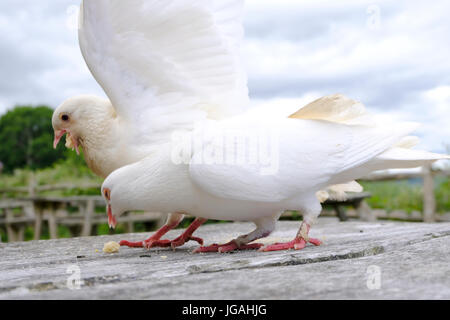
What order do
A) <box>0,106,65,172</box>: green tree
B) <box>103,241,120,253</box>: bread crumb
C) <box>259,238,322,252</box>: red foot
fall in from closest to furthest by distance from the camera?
<box>259,238,322,252</box>: red foot < <box>103,241,120,253</box>: bread crumb < <box>0,106,65,172</box>: green tree

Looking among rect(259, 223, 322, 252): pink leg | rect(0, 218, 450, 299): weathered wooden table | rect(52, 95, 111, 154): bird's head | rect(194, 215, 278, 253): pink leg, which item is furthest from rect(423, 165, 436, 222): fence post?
rect(52, 95, 111, 154): bird's head

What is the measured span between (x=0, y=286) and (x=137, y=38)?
1.53 meters

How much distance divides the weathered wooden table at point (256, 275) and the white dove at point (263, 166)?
27 centimetres

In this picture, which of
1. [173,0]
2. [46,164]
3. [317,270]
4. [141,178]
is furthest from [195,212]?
[46,164]

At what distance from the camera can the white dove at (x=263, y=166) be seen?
2.42 metres

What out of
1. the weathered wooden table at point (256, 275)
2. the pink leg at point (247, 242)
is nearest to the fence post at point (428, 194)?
the weathered wooden table at point (256, 275)

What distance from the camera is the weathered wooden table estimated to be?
1528mm

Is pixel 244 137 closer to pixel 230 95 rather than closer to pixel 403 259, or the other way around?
pixel 230 95

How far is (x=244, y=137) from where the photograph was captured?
2.50 m

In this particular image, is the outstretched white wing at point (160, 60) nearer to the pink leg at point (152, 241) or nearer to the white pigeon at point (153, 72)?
the white pigeon at point (153, 72)

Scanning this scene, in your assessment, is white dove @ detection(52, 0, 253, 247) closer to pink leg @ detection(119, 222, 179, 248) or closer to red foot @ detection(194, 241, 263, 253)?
pink leg @ detection(119, 222, 179, 248)

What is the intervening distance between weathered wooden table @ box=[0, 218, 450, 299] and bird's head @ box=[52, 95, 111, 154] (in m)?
0.92

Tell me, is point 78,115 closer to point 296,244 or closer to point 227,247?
point 227,247

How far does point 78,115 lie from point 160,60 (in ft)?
2.54
